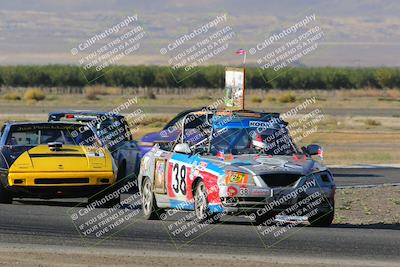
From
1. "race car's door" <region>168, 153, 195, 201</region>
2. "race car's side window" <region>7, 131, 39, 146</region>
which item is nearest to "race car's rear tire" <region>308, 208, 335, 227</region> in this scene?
"race car's door" <region>168, 153, 195, 201</region>

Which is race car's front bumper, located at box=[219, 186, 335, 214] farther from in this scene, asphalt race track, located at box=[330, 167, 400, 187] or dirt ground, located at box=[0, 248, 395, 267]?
asphalt race track, located at box=[330, 167, 400, 187]

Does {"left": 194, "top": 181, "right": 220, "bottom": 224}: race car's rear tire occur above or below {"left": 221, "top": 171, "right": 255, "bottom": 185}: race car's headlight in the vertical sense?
below

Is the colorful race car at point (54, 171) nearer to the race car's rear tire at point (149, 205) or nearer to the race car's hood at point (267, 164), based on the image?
the race car's rear tire at point (149, 205)

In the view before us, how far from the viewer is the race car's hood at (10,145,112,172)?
18.4 m

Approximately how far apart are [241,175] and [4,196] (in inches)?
202

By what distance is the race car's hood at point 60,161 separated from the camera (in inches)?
723

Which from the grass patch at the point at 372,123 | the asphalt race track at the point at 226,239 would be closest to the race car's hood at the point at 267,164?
the asphalt race track at the point at 226,239

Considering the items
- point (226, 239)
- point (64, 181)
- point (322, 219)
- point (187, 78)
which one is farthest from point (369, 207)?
point (187, 78)

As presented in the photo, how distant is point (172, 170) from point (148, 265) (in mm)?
4538

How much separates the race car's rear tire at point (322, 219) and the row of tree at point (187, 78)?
119857 mm

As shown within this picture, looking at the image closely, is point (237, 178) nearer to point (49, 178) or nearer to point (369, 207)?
point (49, 178)

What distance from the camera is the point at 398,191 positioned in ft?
80.2

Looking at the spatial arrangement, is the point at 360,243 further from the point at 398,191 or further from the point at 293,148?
the point at 398,191

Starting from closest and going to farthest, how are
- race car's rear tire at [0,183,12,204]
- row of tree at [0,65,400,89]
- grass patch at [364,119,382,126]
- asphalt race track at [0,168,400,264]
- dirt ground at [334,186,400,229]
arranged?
asphalt race track at [0,168,400,264] → dirt ground at [334,186,400,229] → race car's rear tire at [0,183,12,204] → grass patch at [364,119,382,126] → row of tree at [0,65,400,89]
